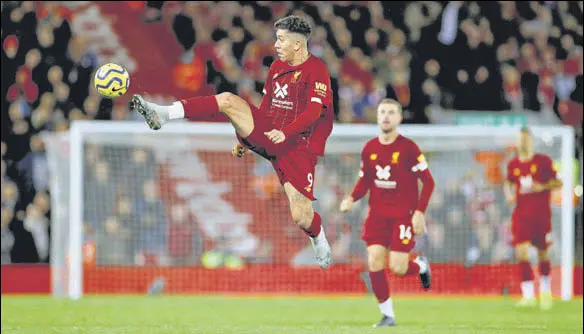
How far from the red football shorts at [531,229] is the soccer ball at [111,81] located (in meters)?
7.36

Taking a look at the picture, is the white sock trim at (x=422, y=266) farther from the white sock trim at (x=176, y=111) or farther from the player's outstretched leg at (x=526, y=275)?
the white sock trim at (x=176, y=111)

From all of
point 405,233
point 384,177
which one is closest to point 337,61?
point 384,177

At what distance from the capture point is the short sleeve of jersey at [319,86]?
8047mm

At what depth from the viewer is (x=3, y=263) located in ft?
52.5

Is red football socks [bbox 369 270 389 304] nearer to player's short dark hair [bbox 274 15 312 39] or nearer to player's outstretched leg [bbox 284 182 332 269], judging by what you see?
player's outstretched leg [bbox 284 182 332 269]

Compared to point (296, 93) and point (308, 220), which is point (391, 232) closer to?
point (308, 220)

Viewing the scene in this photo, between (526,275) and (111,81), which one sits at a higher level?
(111,81)

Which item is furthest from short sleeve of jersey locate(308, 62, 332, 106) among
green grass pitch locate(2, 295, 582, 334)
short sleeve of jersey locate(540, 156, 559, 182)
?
short sleeve of jersey locate(540, 156, 559, 182)

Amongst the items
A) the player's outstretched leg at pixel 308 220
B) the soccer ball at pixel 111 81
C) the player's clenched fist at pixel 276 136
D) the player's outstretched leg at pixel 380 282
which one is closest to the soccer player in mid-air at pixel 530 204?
the player's outstretched leg at pixel 380 282

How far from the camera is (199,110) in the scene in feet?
24.3

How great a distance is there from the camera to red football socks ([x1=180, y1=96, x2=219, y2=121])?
7363 mm

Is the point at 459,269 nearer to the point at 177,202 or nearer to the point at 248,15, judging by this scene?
the point at 177,202

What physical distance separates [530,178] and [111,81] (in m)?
7.35

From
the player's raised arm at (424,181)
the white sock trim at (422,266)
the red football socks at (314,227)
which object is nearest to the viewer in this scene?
the red football socks at (314,227)
